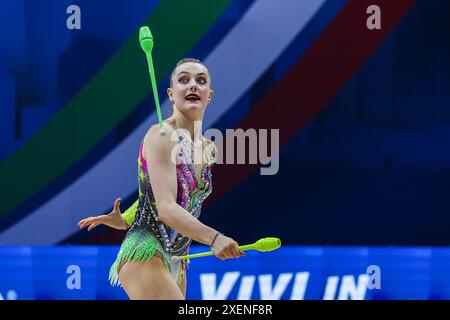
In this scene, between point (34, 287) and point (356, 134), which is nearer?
point (34, 287)

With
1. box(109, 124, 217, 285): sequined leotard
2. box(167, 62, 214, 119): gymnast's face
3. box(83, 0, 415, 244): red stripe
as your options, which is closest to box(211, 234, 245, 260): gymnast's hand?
box(109, 124, 217, 285): sequined leotard

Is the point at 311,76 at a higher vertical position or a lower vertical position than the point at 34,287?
higher

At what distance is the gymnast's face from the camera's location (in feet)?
8.39

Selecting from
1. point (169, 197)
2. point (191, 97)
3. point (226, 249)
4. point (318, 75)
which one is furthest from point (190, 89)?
point (318, 75)

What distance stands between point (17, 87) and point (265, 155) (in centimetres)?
157

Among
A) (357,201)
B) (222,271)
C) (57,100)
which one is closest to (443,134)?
Answer: (357,201)

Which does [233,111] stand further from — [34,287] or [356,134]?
[34,287]

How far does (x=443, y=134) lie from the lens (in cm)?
481

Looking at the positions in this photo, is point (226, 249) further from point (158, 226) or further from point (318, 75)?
point (318, 75)

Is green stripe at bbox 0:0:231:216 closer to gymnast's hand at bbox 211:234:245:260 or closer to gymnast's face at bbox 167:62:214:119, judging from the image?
gymnast's face at bbox 167:62:214:119

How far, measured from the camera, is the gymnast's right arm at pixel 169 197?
2.21m

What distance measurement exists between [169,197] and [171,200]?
0.04 feet

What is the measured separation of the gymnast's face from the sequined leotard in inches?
4.3

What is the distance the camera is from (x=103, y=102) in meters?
4.65
